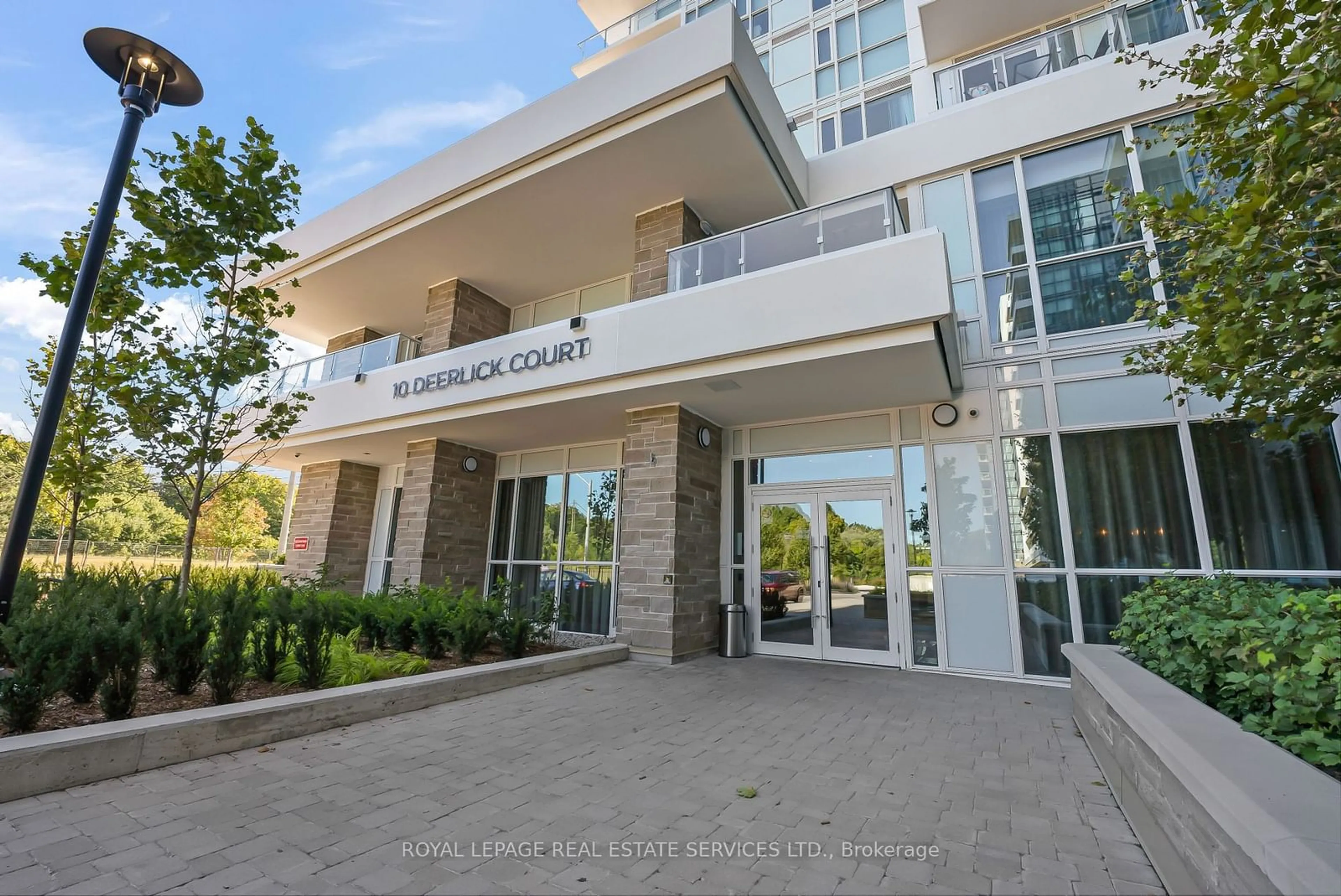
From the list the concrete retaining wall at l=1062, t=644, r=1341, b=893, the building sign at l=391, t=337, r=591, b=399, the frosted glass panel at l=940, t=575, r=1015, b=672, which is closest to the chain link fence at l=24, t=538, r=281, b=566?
the building sign at l=391, t=337, r=591, b=399

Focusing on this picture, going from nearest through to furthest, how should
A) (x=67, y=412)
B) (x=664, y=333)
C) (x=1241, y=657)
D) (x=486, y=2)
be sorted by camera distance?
1. (x=1241, y=657)
2. (x=664, y=333)
3. (x=67, y=412)
4. (x=486, y=2)

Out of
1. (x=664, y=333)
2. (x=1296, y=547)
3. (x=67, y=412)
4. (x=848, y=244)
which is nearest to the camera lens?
(x=1296, y=547)

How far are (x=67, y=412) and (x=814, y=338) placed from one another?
10.1 m

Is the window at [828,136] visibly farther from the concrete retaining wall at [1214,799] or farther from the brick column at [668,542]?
the concrete retaining wall at [1214,799]

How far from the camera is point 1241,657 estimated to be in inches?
110

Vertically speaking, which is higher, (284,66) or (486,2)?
(486,2)

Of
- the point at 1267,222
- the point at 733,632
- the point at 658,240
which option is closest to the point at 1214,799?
the point at 1267,222

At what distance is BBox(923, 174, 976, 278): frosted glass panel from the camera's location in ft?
25.9

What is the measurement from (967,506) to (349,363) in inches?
444

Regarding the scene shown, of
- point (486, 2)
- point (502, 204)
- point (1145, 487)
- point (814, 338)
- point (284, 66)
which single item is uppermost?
point (486, 2)

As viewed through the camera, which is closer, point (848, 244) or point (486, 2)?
point (848, 244)

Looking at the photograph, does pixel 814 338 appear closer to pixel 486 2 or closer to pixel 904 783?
pixel 904 783

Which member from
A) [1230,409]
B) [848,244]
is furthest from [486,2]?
Answer: [1230,409]

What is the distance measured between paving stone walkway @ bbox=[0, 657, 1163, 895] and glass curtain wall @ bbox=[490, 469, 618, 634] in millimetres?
5016
